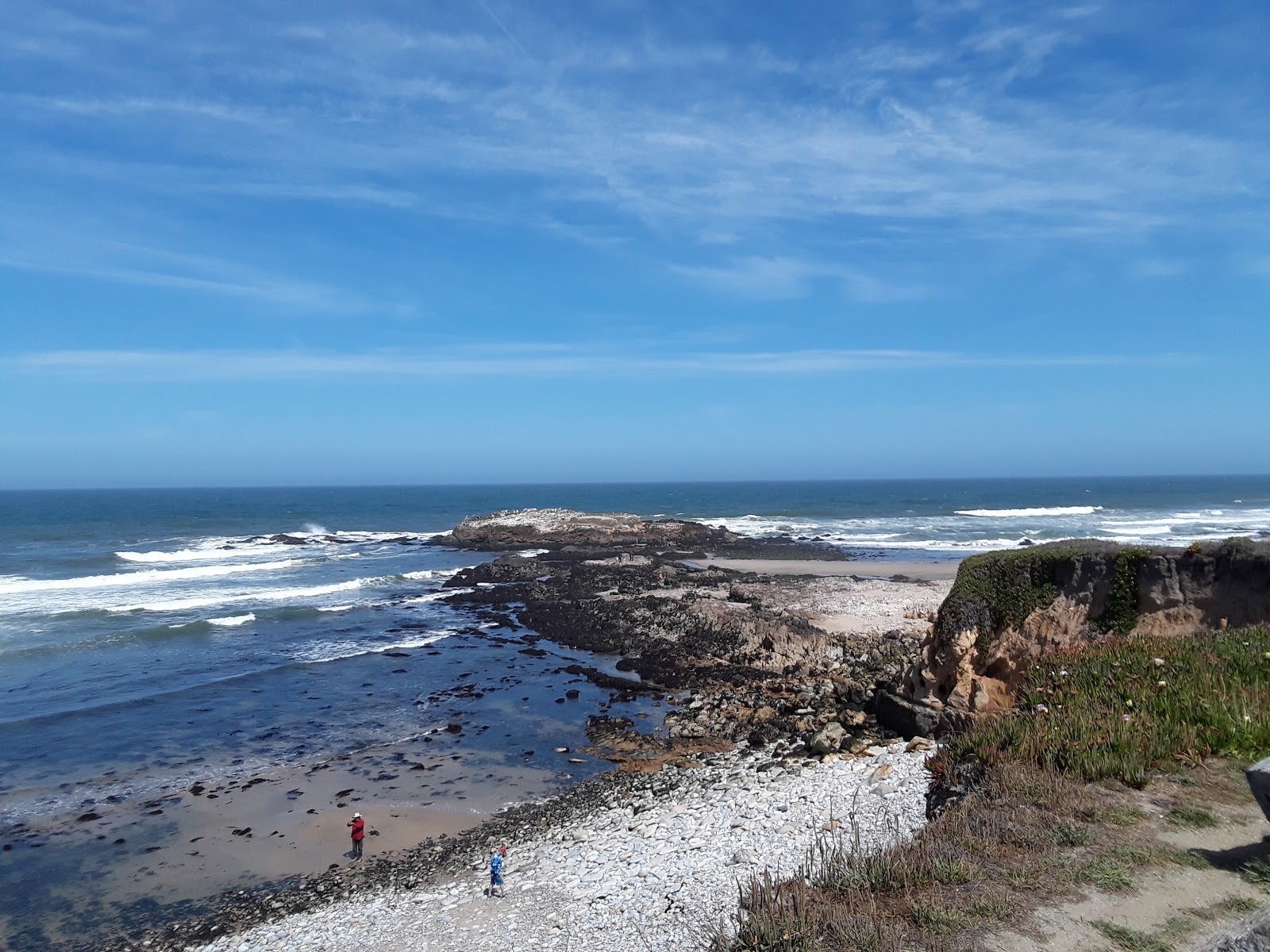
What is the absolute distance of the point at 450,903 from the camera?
1107cm

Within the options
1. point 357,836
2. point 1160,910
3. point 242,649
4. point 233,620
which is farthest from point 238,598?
point 1160,910

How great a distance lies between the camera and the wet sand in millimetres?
42281

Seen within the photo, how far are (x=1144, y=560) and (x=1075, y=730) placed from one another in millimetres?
7756

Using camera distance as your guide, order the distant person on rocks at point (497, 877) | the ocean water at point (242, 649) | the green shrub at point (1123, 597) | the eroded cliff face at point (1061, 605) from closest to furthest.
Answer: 1. the distant person on rocks at point (497, 877)
2. the eroded cliff face at point (1061, 605)
3. the green shrub at point (1123, 597)
4. the ocean water at point (242, 649)

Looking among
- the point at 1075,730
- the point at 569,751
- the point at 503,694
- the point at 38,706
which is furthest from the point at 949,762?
the point at 38,706

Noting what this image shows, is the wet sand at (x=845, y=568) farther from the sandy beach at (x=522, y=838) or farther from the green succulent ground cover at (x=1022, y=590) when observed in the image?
the sandy beach at (x=522, y=838)

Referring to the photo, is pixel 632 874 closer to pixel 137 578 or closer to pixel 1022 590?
pixel 1022 590

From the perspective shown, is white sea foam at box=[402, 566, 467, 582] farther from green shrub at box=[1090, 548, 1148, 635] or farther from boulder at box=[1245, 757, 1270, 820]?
boulder at box=[1245, 757, 1270, 820]

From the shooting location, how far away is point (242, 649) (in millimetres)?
27656

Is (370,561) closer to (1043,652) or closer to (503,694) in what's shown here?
(503,694)

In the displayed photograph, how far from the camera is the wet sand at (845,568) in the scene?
42.3m

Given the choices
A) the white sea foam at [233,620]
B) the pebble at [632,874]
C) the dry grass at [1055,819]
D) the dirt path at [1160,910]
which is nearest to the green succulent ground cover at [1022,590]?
the pebble at [632,874]

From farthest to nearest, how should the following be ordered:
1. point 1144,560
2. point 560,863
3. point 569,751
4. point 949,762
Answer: point 569,751 < point 1144,560 < point 560,863 < point 949,762

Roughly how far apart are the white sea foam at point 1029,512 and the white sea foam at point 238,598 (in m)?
66.8
